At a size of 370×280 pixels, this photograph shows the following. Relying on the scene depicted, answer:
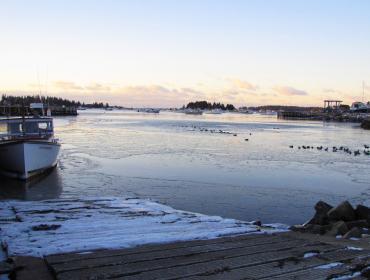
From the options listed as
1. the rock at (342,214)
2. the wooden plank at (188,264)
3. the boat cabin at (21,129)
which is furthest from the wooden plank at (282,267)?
the boat cabin at (21,129)

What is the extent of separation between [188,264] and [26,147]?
17476 mm

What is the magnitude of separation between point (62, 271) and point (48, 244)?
163 centimetres

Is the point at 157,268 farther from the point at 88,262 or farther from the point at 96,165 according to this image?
the point at 96,165

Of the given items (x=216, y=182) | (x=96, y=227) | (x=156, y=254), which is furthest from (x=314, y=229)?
(x=216, y=182)

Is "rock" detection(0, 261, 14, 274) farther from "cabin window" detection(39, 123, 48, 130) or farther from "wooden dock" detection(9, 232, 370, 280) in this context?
"cabin window" detection(39, 123, 48, 130)

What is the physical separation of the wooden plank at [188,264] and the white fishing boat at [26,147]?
55.6 ft

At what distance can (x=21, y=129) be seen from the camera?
2514 centimetres

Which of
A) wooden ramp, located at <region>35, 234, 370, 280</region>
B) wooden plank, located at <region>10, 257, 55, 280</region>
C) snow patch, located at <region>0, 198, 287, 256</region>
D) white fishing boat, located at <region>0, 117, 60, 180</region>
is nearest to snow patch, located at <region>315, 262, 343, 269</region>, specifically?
wooden ramp, located at <region>35, 234, 370, 280</region>

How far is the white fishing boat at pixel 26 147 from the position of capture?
2205 cm

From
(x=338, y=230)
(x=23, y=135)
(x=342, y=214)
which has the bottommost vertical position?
(x=342, y=214)

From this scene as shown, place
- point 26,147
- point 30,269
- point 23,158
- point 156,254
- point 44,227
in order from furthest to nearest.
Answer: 1. point 26,147
2. point 23,158
3. point 44,227
4. point 156,254
5. point 30,269

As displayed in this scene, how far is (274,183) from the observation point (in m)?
21.3

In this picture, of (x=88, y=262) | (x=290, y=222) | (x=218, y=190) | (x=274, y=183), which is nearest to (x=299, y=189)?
(x=274, y=183)

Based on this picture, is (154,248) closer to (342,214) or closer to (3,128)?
(342,214)
